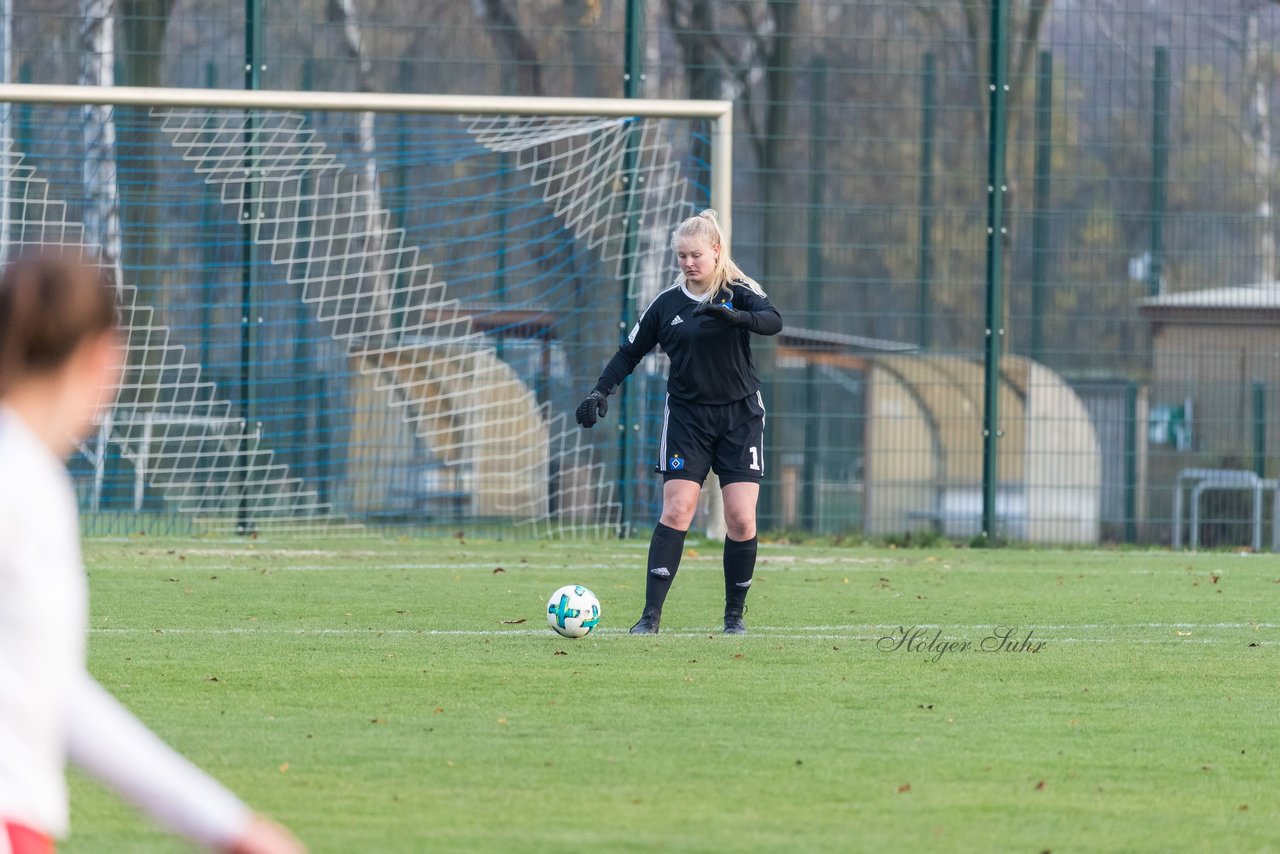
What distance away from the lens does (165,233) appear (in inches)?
501

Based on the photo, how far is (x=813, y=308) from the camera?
12906mm

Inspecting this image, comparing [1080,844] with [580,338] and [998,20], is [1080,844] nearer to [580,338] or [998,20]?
[580,338]

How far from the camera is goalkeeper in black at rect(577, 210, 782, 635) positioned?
7.28 meters

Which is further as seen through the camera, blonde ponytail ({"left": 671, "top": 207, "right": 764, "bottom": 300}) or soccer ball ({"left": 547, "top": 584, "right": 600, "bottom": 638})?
blonde ponytail ({"left": 671, "top": 207, "right": 764, "bottom": 300})

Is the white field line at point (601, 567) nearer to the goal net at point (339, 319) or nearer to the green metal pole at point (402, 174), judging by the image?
the goal net at point (339, 319)

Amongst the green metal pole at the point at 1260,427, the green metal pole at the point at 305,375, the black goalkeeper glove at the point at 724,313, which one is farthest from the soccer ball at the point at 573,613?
the green metal pole at the point at 1260,427

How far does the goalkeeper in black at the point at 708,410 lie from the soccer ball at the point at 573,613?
1.17 ft

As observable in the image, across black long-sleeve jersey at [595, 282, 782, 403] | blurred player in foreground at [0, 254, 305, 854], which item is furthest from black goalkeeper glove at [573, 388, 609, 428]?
blurred player in foreground at [0, 254, 305, 854]

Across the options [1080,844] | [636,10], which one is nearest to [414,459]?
[636,10]

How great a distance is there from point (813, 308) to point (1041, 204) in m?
1.77

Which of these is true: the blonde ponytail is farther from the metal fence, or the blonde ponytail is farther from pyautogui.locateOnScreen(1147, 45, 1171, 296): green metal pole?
pyautogui.locateOnScreen(1147, 45, 1171, 296): green metal pole

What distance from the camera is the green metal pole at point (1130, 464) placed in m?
13.0

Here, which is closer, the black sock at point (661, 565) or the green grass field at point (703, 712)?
the green grass field at point (703, 712)

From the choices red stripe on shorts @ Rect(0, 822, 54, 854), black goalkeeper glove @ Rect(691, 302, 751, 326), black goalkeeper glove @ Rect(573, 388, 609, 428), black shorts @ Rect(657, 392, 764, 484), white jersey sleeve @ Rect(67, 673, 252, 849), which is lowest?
red stripe on shorts @ Rect(0, 822, 54, 854)
